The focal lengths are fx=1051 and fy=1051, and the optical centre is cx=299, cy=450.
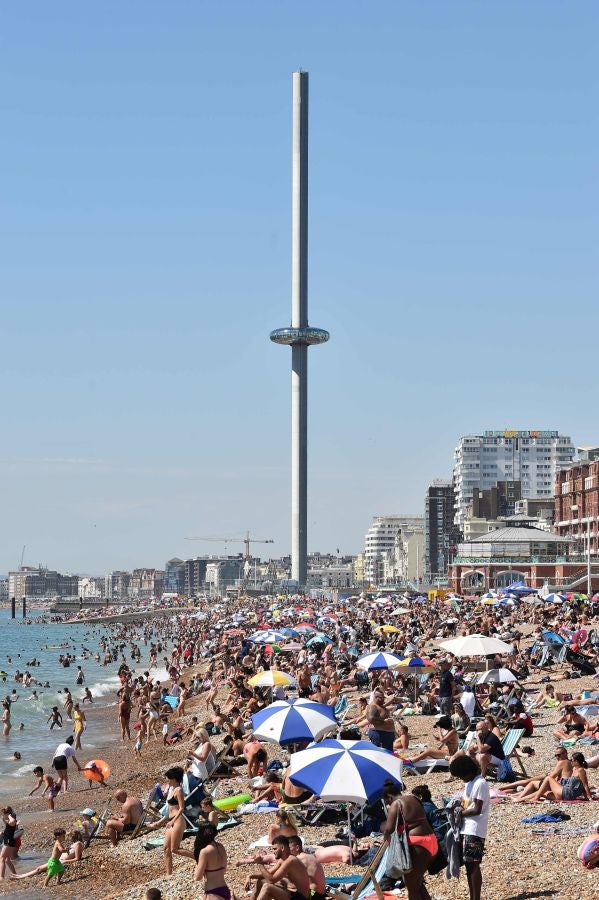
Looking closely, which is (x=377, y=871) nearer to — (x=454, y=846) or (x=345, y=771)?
(x=454, y=846)

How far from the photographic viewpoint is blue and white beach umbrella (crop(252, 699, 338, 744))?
49.0ft

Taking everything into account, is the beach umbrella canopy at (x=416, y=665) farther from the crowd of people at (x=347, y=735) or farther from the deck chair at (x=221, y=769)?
the deck chair at (x=221, y=769)

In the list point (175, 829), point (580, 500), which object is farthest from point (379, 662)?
point (580, 500)

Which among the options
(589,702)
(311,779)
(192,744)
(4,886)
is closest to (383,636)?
(192,744)

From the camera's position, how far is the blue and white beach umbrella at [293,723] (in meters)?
14.9

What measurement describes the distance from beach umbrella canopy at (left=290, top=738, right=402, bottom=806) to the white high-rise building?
564 feet

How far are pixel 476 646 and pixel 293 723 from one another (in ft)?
27.4

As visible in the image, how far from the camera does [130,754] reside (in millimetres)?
28156

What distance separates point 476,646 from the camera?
886 inches

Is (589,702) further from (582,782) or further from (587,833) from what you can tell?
(587,833)

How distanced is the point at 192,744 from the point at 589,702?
10.7 meters

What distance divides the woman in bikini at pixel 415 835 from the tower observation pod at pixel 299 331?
459ft

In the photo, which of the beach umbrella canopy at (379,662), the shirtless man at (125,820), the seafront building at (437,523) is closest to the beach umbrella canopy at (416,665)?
the beach umbrella canopy at (379,662)

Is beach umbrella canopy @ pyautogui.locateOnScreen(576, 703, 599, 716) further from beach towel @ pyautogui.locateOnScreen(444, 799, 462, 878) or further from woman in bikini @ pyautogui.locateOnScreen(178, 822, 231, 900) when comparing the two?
woman in bikini @ pyautogui.locateOnScreen(178, 822, 231, 900)
